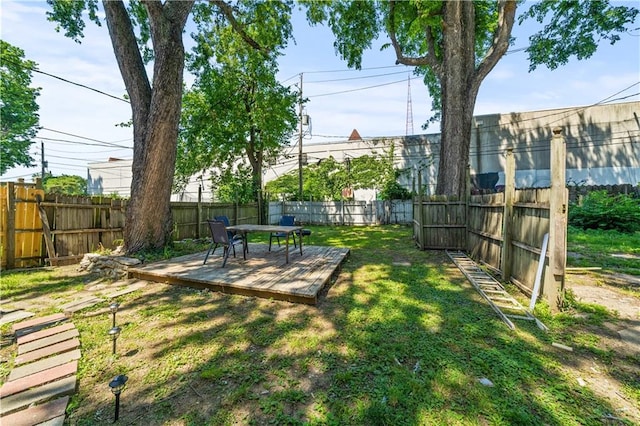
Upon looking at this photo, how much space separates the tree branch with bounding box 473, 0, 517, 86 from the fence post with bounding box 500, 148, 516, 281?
501cm

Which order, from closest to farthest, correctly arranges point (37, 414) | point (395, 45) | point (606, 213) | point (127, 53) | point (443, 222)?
1. point (37, 414)
2. point (127, 53)
3. point (443, 222)
4. point (395, 45)
5. point (606, 213)

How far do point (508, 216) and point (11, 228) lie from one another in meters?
9.47

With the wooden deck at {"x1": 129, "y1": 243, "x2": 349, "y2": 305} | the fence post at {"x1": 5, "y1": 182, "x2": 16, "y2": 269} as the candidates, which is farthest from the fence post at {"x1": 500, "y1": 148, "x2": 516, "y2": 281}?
the fence post at {"x1": 5, "y1": 182, "x2": 16, "y2": 269}

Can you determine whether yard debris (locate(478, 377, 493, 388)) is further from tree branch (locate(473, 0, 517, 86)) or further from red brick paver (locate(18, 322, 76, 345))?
tree branch (locate(473, 0, 517, 86))

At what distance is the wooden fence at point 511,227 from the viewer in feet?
10.6

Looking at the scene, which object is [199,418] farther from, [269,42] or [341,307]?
[269,42]

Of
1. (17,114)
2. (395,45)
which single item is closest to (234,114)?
(395,45)

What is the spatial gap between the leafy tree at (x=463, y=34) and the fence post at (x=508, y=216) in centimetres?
358

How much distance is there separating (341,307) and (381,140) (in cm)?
1774

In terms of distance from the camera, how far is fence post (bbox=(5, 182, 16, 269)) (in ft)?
17.1

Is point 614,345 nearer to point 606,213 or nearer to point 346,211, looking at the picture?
point 606,213

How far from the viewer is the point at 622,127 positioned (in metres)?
14.2

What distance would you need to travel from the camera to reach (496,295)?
403cm

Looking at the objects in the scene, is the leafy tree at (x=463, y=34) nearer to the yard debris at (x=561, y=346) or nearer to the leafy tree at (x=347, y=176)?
the yard debris at (x=561, y=346)
